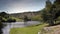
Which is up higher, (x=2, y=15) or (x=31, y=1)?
(x=31, y=1)

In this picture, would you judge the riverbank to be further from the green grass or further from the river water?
the river water

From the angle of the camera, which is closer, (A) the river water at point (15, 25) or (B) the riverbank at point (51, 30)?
A: (B) the riverbank at point (51, 30)

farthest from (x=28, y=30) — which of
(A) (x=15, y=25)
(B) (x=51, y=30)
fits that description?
(B) (x=51, y=30)

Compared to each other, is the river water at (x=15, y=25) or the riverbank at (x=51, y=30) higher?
the river water at (x=15, y=25)

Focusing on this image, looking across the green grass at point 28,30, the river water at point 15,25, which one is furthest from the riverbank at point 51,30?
the river water at point 15,25

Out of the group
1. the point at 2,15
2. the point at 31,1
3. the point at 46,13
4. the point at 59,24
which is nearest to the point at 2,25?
the point at 2,15

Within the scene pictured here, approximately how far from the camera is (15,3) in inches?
97.4

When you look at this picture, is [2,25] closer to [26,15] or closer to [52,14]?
[26,15]

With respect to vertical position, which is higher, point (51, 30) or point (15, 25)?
point (15, 25)

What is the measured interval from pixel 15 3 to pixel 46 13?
25.2 inches

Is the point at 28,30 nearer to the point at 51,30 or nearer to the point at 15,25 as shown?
the point at 15,25

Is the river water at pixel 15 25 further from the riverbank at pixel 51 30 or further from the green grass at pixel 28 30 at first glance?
the riverbank at pixel 51 30

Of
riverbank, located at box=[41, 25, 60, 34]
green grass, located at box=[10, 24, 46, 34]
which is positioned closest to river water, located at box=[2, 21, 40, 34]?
green grass, located at box=[10, 24, 46, 34]

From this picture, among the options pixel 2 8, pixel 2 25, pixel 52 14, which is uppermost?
pixel 2 8
